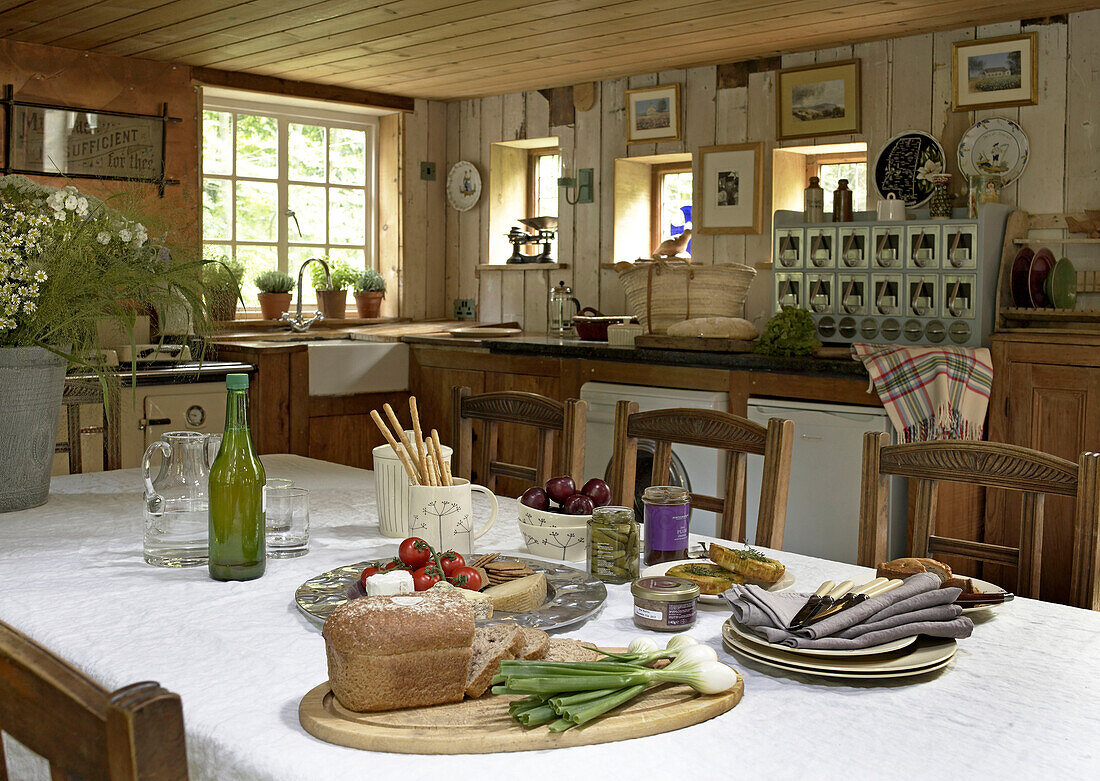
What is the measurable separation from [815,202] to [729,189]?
2.29 ft

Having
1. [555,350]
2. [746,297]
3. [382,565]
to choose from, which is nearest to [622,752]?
[382,565]

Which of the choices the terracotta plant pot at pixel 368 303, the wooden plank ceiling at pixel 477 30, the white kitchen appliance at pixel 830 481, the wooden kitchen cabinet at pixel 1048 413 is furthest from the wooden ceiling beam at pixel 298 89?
the wooden kitchen cabinet at pixel 1048 413

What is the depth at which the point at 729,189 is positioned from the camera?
4.67 m

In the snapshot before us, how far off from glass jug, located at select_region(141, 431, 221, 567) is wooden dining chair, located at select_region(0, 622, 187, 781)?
89cm

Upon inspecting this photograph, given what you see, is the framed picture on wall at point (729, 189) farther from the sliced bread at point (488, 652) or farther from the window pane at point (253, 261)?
the sliced bread at point (488, 652)

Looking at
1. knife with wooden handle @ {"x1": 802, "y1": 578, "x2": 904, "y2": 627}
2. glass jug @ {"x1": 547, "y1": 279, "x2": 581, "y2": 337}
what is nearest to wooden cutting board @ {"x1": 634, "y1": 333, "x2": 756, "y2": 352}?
glass jug @ {"x1": 547, "y1": 279, "x2": 581, "y2": 337}

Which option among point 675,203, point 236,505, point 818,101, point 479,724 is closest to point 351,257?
point 675,203

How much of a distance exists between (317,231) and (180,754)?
525cm

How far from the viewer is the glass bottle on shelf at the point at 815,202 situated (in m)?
4.02

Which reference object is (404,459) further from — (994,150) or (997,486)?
(994,150)

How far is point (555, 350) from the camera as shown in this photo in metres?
4.29

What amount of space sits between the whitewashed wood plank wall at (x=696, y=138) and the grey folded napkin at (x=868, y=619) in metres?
3.13

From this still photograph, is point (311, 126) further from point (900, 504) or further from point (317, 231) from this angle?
point (900, 504)

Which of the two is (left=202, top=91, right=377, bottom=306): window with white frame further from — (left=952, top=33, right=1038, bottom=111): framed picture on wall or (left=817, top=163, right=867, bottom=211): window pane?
(left=952, top=33, right=1038, bottom=111): framed picture on wall
